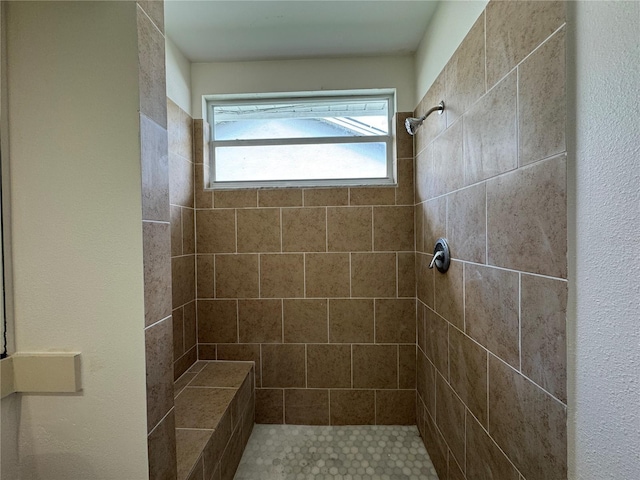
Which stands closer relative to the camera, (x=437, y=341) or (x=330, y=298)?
Answer: (x=437, y=341)

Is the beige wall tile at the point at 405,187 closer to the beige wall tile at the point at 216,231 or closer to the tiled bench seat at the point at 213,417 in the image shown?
the beige wall tile at the point at 216,231

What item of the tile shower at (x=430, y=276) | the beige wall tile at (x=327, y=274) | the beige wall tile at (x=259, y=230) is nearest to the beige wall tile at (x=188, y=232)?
the tile shower at (x=430, y=276)

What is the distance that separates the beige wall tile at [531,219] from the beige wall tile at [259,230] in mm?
1139

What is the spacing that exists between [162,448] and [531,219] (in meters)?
1.15

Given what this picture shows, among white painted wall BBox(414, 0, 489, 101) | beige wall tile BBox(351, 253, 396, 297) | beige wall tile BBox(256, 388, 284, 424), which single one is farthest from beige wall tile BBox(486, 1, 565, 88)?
beige wall tile BBox(256, 388, 284, 424)

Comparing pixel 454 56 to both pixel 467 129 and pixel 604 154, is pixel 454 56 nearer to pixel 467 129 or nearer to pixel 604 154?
pixel 467 129

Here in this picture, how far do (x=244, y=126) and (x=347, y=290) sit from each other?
4.15 feet

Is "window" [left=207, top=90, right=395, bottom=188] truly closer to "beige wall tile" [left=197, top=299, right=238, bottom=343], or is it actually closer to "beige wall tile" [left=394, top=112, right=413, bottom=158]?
"beige wall tile" [left=394, top=112, right=413, bottom=158]

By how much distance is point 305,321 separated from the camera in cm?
164

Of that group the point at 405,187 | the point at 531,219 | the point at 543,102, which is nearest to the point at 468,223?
the point at 531,219

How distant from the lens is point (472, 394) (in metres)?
0.97

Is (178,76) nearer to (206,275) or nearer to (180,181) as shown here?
(180,181)

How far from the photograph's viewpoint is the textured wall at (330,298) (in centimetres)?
162

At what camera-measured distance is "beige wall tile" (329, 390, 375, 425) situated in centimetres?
162
